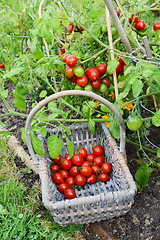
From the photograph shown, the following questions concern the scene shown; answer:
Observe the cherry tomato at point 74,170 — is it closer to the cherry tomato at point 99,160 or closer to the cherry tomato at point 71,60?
the cherry tomato at point 99,160

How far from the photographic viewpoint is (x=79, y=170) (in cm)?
137

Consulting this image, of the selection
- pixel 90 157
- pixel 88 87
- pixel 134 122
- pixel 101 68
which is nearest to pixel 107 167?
pixel 90 157

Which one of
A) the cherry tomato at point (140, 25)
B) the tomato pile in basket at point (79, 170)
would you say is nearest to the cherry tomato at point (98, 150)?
the tomato pile in basket at point (79, 170)

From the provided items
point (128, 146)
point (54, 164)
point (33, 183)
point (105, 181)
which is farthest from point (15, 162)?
point (128, 146)

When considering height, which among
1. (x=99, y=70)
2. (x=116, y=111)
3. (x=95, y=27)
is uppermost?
(x=95, y=27)

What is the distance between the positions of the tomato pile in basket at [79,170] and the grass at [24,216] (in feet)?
0.57

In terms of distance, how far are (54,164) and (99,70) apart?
2.29 feet

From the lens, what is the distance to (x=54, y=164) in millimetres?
1407

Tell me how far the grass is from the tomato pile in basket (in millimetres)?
174

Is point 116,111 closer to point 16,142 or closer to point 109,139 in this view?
point 109,139

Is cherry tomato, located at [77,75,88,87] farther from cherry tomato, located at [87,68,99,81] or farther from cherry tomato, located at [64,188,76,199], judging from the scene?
cherry tomato, located at [64,188,76,199]

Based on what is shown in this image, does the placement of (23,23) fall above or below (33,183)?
above

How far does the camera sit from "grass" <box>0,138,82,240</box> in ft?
3.63

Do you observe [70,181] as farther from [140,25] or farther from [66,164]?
[140,25]
